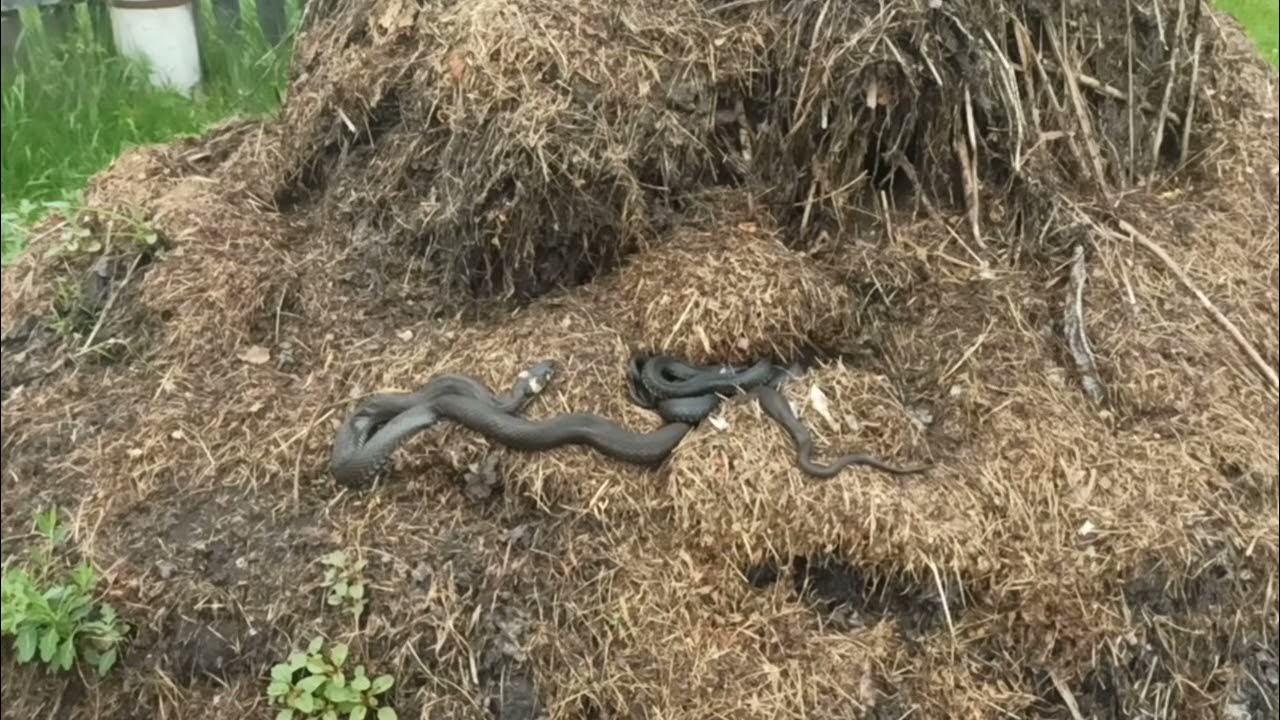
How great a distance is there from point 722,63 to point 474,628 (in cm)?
186

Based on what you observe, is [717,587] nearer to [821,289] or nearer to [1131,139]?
[821,289]

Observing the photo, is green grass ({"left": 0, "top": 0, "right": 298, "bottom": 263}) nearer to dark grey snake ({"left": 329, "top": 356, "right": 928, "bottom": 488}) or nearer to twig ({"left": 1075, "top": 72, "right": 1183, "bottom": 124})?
dark grey snake ({"left": 329, "top": 356, "right": 928, "bottom": 488})

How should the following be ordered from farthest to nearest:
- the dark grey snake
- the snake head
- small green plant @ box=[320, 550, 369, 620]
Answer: the snake head
the dark grey snake
small green plant @ box=[320, 550, 369, 620]

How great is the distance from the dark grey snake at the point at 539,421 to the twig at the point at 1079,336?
684 mm

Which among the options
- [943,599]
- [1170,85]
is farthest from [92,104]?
[1170,85]

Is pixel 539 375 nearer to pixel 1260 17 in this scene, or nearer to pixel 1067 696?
pixel 1067 696

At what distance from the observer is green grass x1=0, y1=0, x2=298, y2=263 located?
199cm

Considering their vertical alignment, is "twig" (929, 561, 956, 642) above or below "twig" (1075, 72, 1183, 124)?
below

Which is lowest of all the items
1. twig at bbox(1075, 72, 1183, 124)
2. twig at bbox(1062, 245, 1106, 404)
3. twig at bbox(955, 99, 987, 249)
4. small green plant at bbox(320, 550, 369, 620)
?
small green plant at bbox(320, 550, 369, 620)

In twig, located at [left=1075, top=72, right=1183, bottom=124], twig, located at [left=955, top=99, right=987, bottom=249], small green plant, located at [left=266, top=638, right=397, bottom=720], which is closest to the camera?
small green plant, located at [left=266, top=638, right=397, bottom=720]

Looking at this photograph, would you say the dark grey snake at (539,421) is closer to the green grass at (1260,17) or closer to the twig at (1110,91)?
the twig at (1110,91)

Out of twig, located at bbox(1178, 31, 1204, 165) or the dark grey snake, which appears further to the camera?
twig, located at bbox(1178, 31, 1204, 165)

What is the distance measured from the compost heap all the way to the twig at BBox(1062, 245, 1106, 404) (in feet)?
0.06

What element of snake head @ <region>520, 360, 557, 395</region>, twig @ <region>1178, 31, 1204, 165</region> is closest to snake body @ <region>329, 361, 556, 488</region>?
snake head @ <region>520, 360, 557, 395</region>
